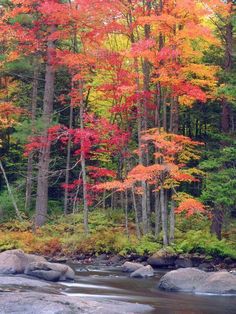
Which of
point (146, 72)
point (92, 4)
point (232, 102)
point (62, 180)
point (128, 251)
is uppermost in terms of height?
point (92, 4)

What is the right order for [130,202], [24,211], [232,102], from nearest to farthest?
[232,102]
[24,211]
[130,202]

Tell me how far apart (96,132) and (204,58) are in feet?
17.5

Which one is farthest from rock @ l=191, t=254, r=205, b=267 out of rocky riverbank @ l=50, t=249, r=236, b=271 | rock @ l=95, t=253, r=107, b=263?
rock @ l=95, t=253, r=107, b=263

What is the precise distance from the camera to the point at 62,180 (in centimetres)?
3020

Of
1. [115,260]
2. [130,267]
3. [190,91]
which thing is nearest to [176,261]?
[130,267]

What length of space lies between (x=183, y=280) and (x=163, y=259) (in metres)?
4.51

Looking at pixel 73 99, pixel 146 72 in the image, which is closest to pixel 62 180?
pixel 73 99

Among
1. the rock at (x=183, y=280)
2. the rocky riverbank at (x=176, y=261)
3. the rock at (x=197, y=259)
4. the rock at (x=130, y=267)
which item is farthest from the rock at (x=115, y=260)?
the rock at (x=183, y=280)

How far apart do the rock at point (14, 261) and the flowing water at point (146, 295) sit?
146 centimetres

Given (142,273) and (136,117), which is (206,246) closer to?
(142,273)

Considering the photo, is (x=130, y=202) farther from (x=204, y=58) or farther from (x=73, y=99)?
(x=204, y=58)

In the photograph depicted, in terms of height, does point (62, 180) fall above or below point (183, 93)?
below

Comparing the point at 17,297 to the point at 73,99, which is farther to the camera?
the point at 73,99

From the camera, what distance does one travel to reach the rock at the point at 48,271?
13.7m
